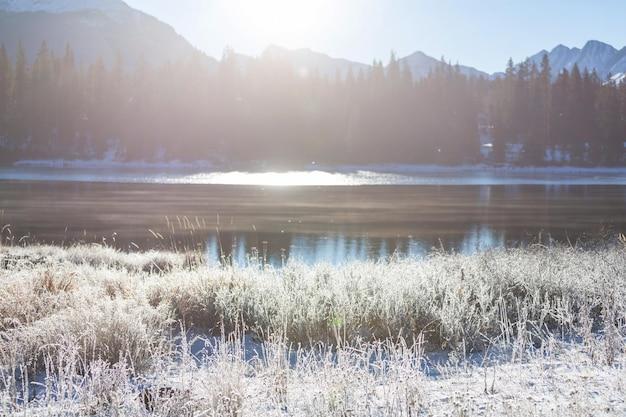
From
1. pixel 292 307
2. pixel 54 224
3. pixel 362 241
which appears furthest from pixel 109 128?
pixel 292 307

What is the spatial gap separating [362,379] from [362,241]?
18.5 m

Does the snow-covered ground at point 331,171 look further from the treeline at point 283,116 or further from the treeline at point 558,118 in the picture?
the treeline at point 558,118

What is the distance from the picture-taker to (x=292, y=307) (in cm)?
863

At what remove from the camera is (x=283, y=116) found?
99500mm

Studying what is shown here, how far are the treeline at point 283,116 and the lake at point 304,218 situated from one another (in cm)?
4112

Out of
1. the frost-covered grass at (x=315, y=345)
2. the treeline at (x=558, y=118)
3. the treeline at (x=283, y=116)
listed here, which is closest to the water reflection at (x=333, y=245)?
the frost-covered grass at (x=315, y=345)

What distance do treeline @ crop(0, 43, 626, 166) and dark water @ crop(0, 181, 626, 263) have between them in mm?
43046

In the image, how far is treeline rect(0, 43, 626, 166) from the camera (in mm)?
90938

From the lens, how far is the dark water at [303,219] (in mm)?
22828

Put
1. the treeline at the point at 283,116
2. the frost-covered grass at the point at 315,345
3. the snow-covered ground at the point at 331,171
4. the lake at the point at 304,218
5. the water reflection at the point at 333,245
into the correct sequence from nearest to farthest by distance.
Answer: the frost-covered grass at the point at 315,345
the water reflection at the point at 333,245
the lake at the point at 304,218
the snow-covered ground at the point at 331,171
the treeline at the point at 283,116

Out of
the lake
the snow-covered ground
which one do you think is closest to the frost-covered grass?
the lake

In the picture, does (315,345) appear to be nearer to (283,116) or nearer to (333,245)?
(333,245)

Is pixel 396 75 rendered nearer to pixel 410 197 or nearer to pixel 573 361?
pixel 410 197

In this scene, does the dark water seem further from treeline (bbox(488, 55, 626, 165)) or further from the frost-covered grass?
treeline (bbox(488, 55, 626, 165))
